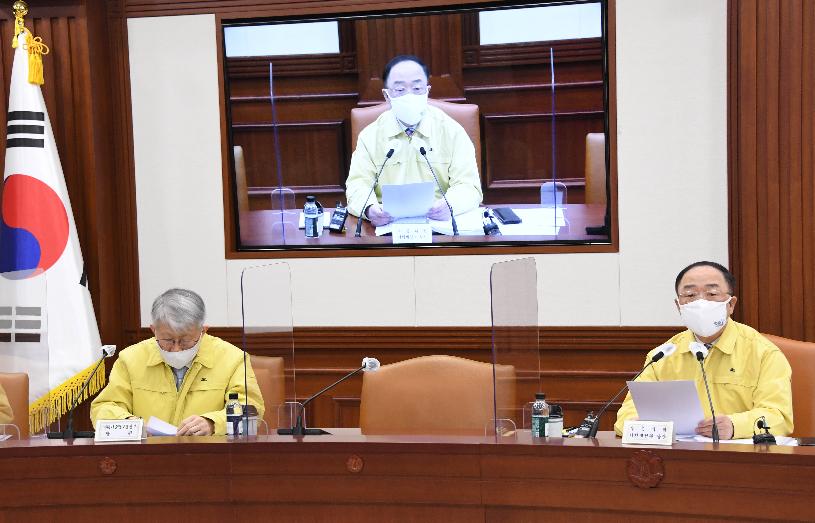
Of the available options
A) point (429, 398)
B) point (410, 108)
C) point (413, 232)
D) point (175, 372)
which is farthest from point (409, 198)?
point (175, 372)

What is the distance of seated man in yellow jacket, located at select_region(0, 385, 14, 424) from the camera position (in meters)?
3.39

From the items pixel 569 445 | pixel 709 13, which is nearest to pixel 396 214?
pixel 709 13

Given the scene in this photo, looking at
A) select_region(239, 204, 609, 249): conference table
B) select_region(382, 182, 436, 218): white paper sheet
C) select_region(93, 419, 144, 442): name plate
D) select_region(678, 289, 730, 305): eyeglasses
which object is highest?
select_region(382, 182, 436, 218): white paper sheet

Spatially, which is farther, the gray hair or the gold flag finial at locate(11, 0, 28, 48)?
the gold flag finial at locate(11, 0, 28, 48)

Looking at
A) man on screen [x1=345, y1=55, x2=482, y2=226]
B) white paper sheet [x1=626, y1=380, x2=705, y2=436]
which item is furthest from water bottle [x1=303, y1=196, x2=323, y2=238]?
white paper sheet [x1=626, y1=380, x2=705, y2=436]

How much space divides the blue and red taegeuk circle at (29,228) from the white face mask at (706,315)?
272cm

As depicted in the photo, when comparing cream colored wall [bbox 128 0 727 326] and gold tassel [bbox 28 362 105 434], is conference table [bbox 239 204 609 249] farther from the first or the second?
gold tassel [bbox 28 362 105 434]

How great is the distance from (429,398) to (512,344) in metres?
0.71

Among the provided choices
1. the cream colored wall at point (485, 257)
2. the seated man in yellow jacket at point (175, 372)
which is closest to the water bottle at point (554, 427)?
the seated man in yellow jacket at point (175, 372)

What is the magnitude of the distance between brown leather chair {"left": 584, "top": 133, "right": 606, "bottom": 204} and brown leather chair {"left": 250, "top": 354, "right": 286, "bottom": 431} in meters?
1.91

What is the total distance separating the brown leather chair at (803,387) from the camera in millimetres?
3256

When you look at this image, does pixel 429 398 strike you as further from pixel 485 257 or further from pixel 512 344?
pixel 485 257

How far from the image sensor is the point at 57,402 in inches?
175

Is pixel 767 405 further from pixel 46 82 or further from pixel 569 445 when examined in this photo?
pixel 46 82
